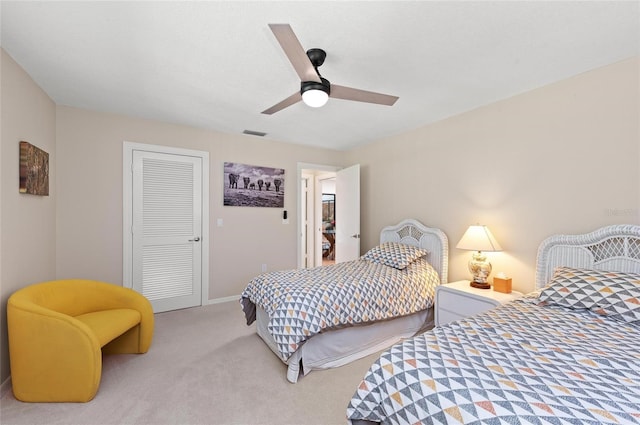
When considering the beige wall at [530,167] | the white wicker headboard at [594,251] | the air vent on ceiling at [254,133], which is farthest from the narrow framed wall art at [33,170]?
the white wicker headboard at [594,251]

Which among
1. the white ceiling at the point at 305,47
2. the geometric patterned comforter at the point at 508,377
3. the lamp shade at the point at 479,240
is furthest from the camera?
the lamp shade at the point at 479,240

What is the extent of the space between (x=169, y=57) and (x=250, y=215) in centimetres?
247

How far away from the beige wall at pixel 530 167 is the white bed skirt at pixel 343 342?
966 millimetres

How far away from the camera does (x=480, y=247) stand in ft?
8.96

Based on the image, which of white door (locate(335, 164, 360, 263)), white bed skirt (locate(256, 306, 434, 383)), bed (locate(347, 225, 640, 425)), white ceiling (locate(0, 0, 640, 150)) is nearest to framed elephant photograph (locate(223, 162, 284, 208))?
white door (locate(335, 164, 360, 263))

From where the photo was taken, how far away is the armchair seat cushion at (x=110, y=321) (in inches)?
83.4

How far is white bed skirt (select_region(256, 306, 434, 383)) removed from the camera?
224 cm

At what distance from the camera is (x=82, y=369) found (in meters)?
1.89

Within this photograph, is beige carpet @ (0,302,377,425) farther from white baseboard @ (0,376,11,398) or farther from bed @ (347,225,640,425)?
bed @ (347,225,640,425)

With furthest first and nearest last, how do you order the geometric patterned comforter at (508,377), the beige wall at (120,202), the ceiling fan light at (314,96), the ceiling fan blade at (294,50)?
the beige wall at (120,202) → the ceiling fan light at (314,96) → the ceiling fan blade at (294,50) → the geometric patterned comforter at (508,377)

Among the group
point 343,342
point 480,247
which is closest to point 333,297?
point 343,342

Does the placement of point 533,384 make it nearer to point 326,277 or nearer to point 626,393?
point 626,393

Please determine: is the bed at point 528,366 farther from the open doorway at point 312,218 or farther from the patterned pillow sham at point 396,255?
the open doorway at point 312,218

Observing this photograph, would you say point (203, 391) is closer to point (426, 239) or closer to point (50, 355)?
point (50, 355)
